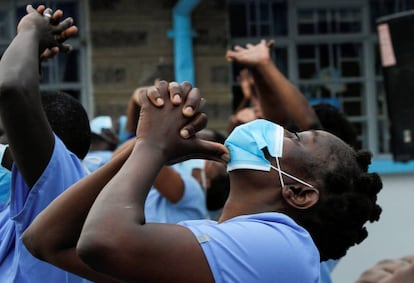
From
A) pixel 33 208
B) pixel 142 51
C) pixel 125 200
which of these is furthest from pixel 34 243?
pixel 142 51

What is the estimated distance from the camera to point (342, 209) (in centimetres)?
235

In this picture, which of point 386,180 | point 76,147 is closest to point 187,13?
point 386,180

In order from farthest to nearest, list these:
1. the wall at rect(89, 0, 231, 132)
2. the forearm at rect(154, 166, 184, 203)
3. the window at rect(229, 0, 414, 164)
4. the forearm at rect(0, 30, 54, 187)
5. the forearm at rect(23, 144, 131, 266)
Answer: the window at rect(229, 0, 414, 164), the wall at rect(89, 0, 231, 132), the forearm at rect(154, 166, 184, 203), the forearm at rect(0, 30, 54, 187), the forearm at rect(23, 144, 131, 266)

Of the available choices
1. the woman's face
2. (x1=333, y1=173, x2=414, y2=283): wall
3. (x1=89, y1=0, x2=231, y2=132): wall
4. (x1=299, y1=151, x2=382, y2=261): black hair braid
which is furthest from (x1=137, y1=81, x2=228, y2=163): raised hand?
(x1=89, y1=0, x2=231, y2=132): wall

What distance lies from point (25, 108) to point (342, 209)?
0.84m

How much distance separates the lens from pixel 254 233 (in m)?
2.13

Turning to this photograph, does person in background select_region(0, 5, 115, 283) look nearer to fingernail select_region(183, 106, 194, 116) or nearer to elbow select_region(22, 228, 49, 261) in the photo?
elbow select_region(22, 228, 49, 261)

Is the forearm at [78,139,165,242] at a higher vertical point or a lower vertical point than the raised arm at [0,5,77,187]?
lower

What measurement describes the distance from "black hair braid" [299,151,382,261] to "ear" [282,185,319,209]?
0.02m

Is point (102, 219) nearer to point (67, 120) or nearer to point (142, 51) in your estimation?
point (67, 120)

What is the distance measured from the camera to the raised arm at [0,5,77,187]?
2.50 meters

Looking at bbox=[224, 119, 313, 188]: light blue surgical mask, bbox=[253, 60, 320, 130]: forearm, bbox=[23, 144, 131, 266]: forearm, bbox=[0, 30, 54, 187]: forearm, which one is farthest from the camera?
bbox=[253, 60, 320, 130]: forearm

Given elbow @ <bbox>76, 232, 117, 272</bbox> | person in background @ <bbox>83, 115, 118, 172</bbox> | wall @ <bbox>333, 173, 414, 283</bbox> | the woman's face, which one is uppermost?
the woman's face

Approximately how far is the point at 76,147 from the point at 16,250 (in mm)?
440
